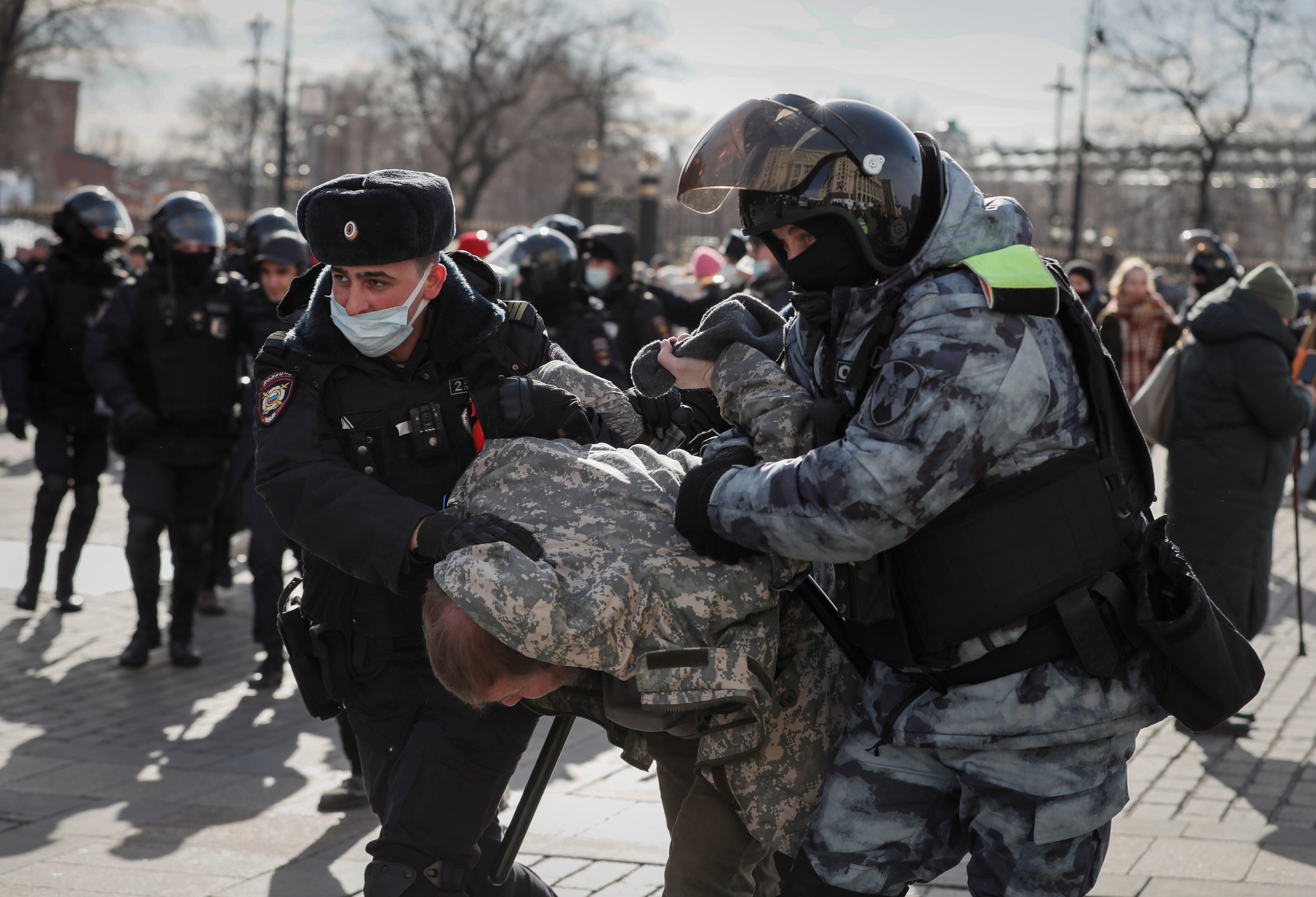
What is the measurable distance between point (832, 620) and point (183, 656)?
15.7 ft

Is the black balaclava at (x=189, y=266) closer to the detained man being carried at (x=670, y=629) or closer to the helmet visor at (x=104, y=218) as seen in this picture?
the helmet visor at (x=104, y=218)

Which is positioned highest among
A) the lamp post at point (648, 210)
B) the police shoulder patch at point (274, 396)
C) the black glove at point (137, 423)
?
the lamp post at point (648, 210)

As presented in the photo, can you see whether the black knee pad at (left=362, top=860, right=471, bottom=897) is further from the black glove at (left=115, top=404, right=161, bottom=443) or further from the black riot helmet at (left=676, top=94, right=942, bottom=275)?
the black glove at (left=115, top=404, right=161, bottom=443)

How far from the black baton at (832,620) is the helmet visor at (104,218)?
5975mm

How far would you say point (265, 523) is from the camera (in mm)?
6168

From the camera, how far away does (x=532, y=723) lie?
2951 millimetres

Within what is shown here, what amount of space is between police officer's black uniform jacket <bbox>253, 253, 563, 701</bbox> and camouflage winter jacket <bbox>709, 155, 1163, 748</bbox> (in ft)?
2.75

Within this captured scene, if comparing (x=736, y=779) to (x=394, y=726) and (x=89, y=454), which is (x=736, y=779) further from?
(x=89, y=454)

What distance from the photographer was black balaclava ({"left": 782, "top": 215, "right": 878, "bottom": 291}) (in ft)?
7.48

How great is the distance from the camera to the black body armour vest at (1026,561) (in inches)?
87.0

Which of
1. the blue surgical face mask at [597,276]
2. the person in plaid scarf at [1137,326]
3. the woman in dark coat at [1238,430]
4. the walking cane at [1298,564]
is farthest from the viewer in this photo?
the person in plaid scarf at [1137,326]

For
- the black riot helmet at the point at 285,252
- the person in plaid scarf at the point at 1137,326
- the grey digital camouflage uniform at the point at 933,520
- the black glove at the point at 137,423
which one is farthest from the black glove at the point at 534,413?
the person in plaid scarf at the point at 1137,326

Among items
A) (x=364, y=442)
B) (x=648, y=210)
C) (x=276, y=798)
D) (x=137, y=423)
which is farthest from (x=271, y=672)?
(x=648, y=210)

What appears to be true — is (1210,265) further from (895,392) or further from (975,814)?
(895,392)
